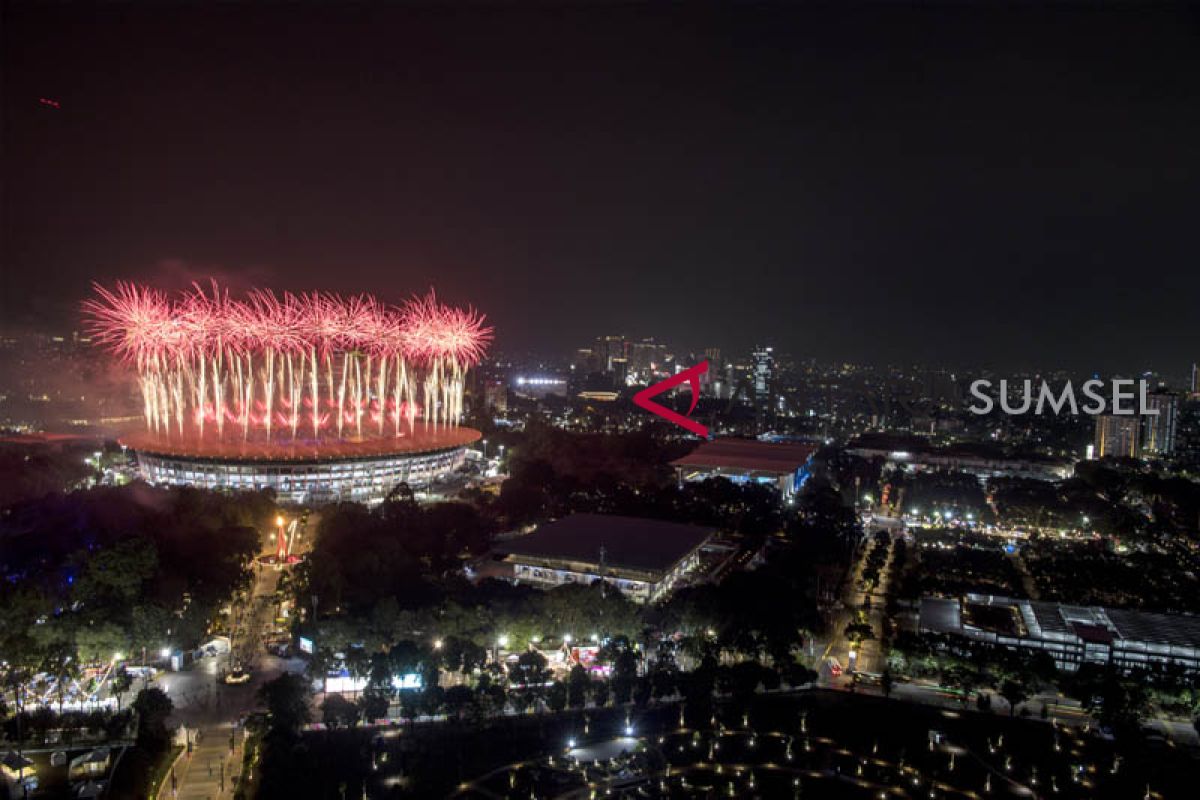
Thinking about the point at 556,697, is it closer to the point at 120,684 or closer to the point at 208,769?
the point at 208,769

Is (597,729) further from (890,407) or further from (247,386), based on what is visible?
(890,407)

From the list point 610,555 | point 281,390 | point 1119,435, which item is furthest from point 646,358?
point 610,555

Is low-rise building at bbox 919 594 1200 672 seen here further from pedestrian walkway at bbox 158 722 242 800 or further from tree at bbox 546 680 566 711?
pedestrian walkway at bbox 158 722 242 800

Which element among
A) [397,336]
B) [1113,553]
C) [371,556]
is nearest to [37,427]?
[397,336]

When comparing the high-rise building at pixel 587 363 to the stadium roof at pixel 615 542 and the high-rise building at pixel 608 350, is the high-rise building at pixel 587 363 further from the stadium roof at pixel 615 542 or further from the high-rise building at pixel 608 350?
the stadium roof at pixel 615 542

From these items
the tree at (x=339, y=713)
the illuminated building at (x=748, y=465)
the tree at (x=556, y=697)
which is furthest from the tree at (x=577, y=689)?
the illuminated building at (x=748, y=465)
